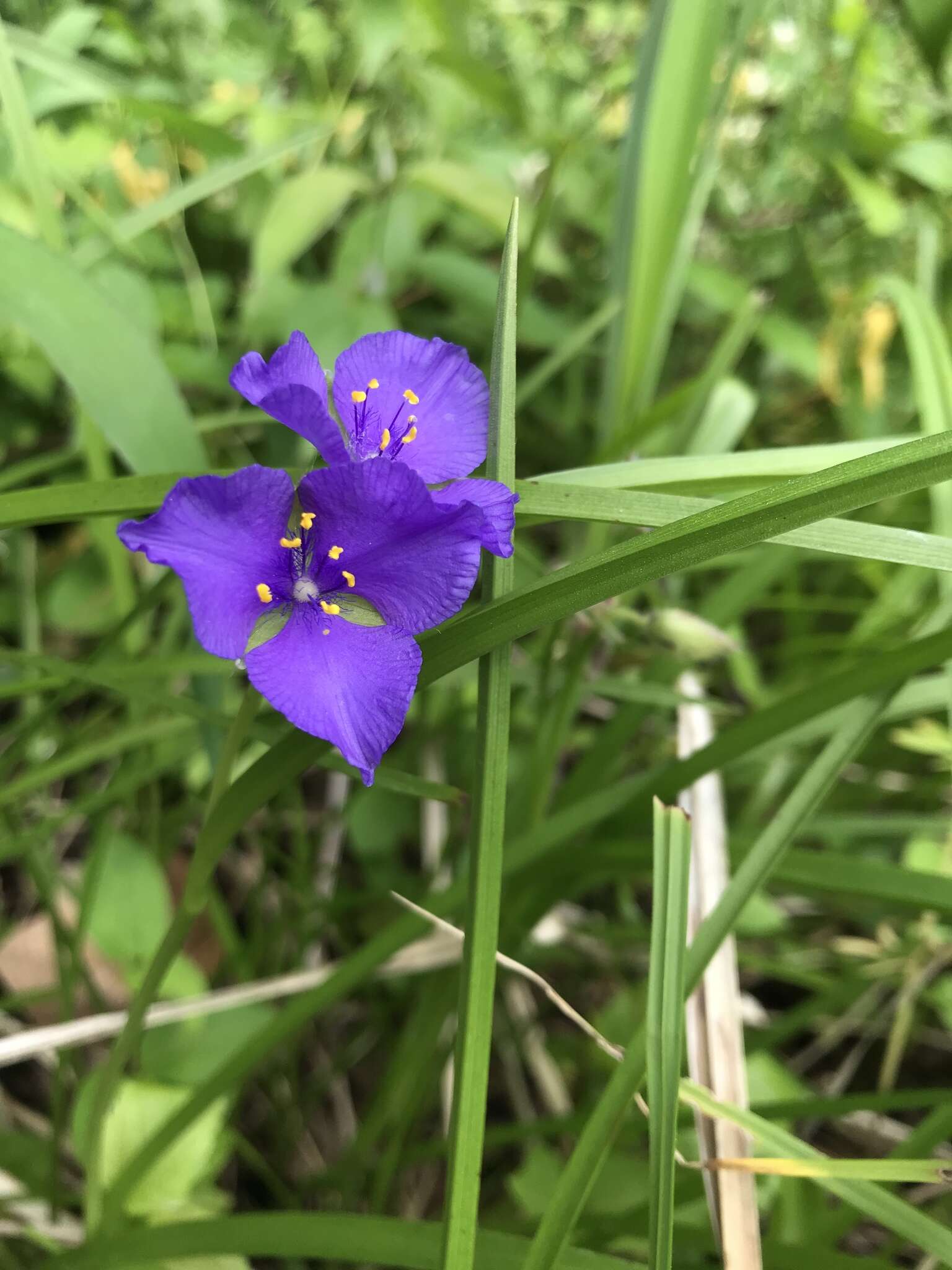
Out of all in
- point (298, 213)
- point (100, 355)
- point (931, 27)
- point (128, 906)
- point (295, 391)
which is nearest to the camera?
point (295, 391)

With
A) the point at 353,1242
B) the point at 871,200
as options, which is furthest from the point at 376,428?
the point at 871,200

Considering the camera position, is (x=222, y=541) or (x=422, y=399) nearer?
(x=222, y=541)

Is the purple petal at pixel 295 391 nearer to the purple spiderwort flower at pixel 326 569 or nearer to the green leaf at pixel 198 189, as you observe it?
the purple spiderwort flower at pixel 326 569

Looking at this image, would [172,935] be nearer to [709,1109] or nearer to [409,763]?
[709,1109]

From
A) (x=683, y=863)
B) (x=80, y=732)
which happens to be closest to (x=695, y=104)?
(x=683, y=863)

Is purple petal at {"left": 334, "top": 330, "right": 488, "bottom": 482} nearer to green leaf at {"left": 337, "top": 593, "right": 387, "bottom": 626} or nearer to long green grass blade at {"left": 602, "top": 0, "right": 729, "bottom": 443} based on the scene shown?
green leaf at {"left": 337, "top": 593, "right": 387, "bottom": 626}

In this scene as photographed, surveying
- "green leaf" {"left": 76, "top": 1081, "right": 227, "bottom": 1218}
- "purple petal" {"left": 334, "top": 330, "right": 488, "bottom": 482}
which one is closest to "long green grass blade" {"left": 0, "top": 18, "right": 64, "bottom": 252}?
"purple petal" {"left": 334, "top": 330, "right": 488, "bottom": 482}

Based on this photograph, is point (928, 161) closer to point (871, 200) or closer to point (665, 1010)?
point (871, 200)

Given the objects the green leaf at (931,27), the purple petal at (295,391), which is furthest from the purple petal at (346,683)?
the green leaf at (931,27)
